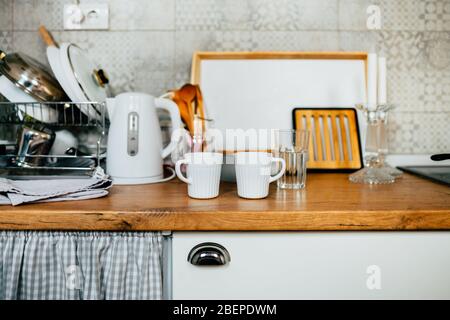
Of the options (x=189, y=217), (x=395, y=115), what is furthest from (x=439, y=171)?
(x=189, y=217)

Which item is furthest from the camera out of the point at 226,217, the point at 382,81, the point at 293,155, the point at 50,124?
the point at 382,81

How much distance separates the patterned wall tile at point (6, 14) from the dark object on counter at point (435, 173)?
1.40m

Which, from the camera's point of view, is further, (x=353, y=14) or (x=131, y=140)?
(x=353, y=14)

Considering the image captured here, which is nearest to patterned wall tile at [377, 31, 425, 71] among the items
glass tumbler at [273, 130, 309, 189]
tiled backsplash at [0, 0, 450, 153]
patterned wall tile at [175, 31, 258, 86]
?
tiled backsplash at [0, 0, 450, 153]

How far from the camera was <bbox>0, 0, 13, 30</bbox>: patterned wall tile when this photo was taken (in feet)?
3.44

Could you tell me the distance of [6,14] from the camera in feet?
3.45

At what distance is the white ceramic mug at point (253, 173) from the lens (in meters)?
0.61

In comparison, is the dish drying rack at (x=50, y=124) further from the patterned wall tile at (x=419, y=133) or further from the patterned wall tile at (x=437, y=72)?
the patterned wall tile at (x=437, y=72)

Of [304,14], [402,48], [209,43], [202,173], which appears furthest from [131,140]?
Result: [402,48]

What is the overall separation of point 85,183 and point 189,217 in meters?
0.28

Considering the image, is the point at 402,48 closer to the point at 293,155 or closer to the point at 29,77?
the point at 293,155

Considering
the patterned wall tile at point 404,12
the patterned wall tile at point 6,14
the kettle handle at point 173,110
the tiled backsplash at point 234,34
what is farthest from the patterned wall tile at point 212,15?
the patterned wall tile at point 6,14

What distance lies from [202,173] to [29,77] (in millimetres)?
559

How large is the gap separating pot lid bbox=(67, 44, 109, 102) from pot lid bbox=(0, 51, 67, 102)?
3.0 inches
